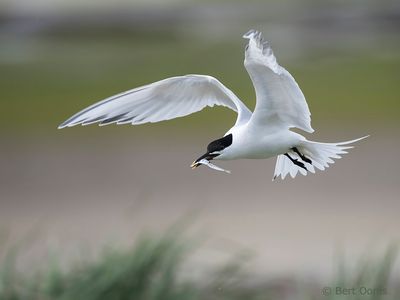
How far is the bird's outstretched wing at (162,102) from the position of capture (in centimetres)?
420

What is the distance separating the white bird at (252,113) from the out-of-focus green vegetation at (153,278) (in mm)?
400

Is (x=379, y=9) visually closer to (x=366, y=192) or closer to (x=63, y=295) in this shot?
(x=366, y=192)

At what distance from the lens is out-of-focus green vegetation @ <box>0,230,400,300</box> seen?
4.20 metres

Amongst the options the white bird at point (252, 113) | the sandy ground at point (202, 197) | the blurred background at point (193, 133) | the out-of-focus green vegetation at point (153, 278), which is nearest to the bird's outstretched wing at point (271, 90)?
the white bird at point (252, 113)

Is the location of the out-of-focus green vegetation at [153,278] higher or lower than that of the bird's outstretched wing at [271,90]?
lower

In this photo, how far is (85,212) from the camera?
10188mm

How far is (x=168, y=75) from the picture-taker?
45.6ft

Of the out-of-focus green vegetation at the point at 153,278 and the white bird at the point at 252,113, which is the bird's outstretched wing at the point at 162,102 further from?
the out-of-focus green vegetation at the point at 153,278

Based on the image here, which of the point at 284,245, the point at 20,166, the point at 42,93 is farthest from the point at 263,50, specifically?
the point at 42,93

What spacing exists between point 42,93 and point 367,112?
3.78m

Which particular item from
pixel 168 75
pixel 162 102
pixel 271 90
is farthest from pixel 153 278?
pixel 168 75

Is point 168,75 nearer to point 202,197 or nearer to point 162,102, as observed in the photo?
point 202,197

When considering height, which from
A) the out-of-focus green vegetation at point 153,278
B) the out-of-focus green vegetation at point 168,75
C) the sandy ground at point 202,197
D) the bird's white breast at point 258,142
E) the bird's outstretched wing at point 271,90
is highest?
the out-of-focus green vegetation at point 168,75

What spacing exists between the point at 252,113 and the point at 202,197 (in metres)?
6.25
